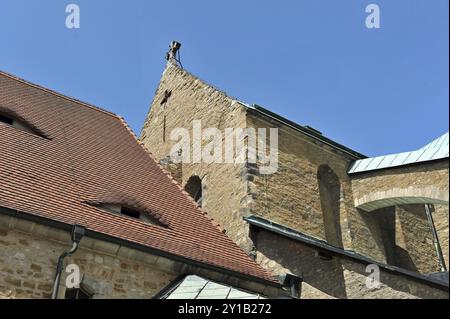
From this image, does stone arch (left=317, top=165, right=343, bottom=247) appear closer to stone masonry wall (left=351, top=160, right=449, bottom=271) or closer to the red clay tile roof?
stone masonry wall (left=351, top=160, right=449, bottom=271)

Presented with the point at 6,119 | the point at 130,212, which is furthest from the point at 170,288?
the point at 6,119

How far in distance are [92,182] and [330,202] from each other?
5017 mm

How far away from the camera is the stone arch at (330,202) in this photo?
11.2 meters

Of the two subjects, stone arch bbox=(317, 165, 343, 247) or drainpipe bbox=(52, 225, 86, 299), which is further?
stone arch bbox=(317, 165, 343, 247)

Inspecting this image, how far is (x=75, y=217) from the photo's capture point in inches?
297

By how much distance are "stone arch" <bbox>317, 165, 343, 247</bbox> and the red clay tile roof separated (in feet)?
8.95

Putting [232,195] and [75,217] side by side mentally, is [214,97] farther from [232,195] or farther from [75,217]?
[75,217]

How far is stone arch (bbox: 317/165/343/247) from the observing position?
11.2 meters

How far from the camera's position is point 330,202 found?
11.8 m

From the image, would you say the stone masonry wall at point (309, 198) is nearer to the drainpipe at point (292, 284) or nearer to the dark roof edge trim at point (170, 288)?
the drainpipe at point (292, 284)

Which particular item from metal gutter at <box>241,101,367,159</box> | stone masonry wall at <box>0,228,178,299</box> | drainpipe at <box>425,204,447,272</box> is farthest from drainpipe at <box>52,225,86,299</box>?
drainpipe at <box>425,204,447,272</box>

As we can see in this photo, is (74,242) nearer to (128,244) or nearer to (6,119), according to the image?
(128,244)
